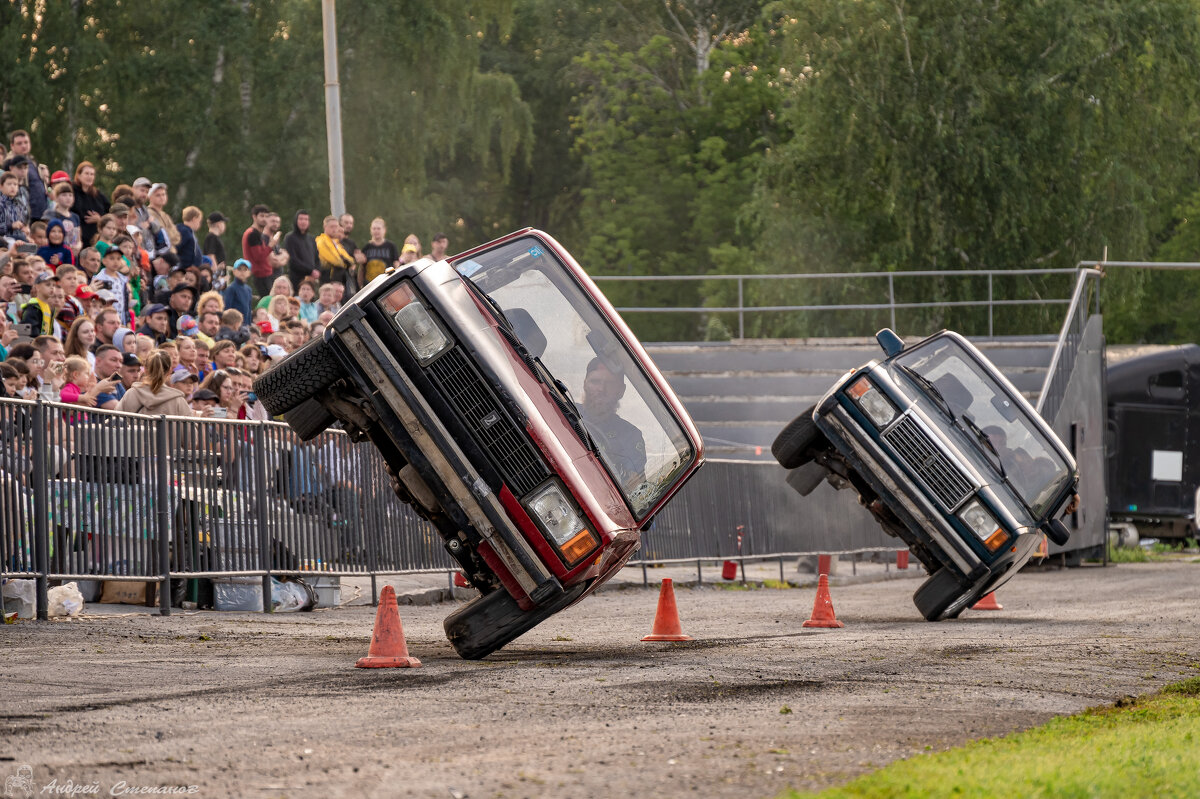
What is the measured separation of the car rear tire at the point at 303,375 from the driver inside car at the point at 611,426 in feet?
5.00

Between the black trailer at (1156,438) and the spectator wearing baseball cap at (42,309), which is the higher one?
the spectator wearing baseball cap at (42,309)

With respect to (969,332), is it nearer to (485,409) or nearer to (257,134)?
(257,134)

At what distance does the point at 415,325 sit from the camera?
9.98 metres

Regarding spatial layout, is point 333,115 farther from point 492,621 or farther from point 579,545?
point 579,545

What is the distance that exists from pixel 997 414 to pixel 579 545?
6957 millimetres

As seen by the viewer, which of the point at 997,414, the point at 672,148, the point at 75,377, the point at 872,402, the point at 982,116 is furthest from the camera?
the point at 672,148

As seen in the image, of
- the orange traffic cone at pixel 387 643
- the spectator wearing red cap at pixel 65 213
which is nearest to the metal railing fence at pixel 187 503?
the orange traffic cone at pixel 387 643

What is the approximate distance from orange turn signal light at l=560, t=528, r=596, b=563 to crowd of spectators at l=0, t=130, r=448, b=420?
5.39 meters

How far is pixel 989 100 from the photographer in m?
40.1

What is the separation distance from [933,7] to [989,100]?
8.21 feet

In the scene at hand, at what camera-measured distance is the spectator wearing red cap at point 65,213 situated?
19359 millimetres

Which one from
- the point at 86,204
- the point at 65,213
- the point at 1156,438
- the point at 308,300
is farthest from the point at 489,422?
the point at 1156,438

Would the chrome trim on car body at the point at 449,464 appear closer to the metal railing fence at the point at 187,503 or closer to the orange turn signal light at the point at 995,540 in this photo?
the metal railing fence at the point at 187,503

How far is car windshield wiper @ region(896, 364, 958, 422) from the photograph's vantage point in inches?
581
